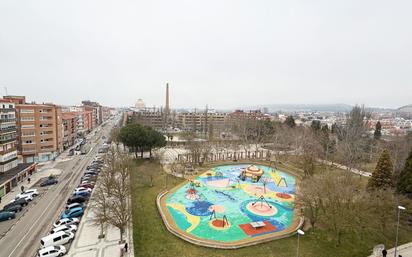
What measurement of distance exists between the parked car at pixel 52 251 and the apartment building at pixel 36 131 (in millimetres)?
36852

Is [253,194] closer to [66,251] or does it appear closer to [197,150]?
[197,150]

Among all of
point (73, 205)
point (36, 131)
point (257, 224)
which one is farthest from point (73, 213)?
point (36, 131)

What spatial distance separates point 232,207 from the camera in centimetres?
2925

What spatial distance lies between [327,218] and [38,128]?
177ft

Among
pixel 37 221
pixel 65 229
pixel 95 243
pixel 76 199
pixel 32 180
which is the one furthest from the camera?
pixel 32 180

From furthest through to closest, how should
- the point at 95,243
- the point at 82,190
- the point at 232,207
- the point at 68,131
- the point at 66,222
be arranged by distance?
the point at 68,131 < the point at 82,190 < the point at 232,207 < the point at 66,222 < the point at 95,243

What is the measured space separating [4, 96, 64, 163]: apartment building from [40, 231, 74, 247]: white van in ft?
116

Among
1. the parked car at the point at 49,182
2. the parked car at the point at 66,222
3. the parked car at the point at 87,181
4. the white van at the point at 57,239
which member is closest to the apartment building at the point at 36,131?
the parked car at the point at 49,182

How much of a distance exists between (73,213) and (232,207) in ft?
58.9

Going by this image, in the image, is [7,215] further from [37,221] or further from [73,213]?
[73,213]

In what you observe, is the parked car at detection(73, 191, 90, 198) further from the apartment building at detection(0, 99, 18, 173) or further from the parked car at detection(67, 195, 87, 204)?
the apartment building at detection(0, 99, 18, 173)

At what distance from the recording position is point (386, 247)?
2042 centimetres

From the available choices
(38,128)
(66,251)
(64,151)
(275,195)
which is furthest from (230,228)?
(64,151)

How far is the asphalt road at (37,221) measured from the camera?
2019 centimetres
